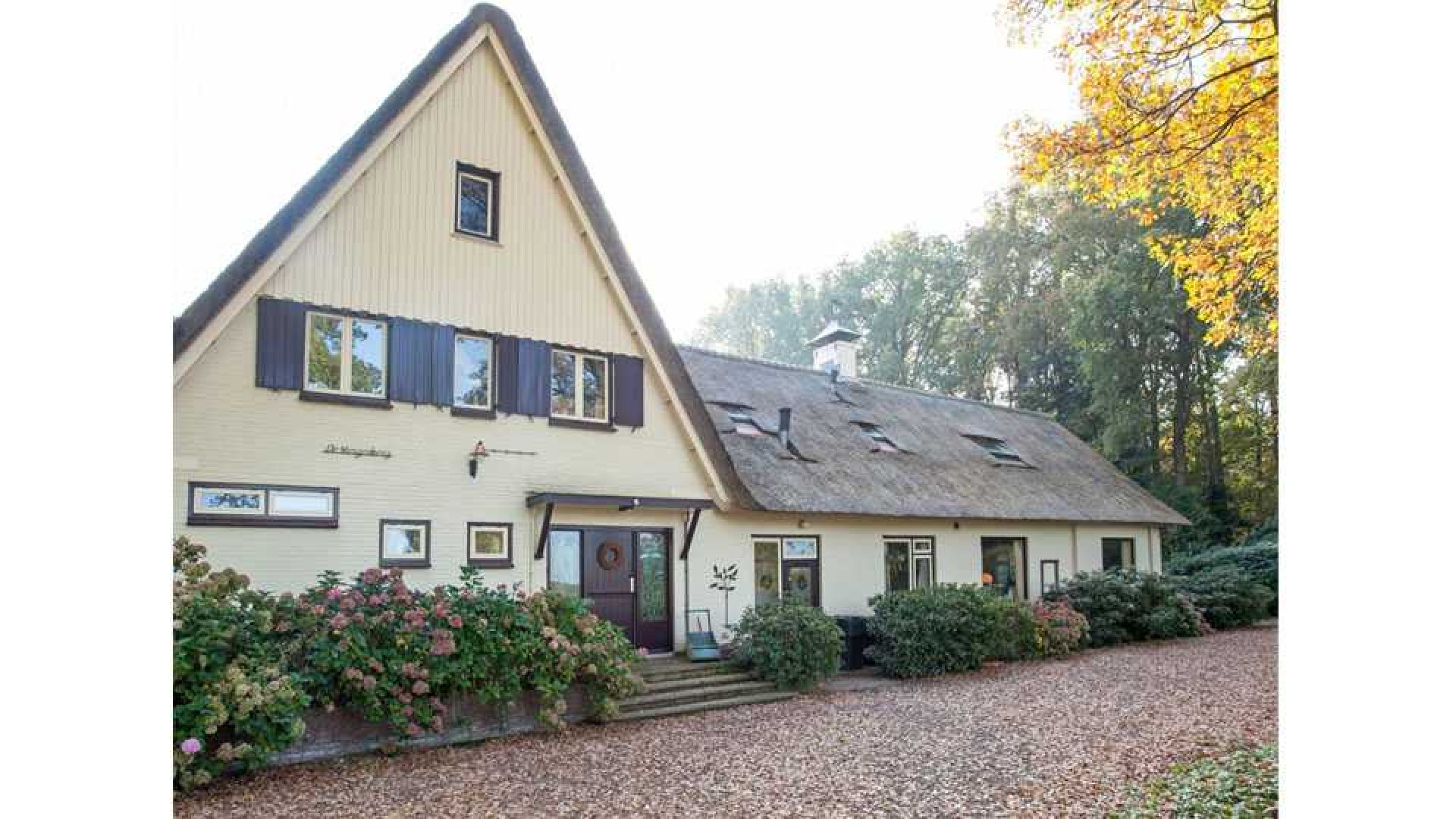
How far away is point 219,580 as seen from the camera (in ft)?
26.7

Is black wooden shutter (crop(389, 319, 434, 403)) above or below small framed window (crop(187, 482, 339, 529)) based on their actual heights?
above

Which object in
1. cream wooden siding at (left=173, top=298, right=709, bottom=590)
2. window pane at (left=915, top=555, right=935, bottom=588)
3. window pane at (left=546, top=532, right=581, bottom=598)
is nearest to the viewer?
cream wooden siding at (left=173, top=298, right=709, bottom=590)

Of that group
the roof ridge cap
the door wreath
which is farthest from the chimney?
the door wreath

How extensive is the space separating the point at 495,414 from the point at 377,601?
11.1 feet

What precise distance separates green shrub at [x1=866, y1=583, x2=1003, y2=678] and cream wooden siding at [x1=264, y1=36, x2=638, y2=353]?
17.6 feet

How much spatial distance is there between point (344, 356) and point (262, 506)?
1849 mm

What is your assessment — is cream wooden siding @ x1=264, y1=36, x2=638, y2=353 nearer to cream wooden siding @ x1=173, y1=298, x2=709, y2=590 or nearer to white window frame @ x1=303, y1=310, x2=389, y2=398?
white window frame @ x1=303, y1=310, x2=389, y2=398

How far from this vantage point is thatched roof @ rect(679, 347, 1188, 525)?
50.8 ft

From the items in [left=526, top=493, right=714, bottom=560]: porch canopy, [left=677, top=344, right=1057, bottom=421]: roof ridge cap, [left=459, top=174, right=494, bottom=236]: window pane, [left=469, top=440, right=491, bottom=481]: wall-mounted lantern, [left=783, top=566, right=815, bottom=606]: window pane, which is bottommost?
[left=783, top=566, right=815, bottom=606]: window pane

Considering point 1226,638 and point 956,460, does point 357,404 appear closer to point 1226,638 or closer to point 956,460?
point 956,460

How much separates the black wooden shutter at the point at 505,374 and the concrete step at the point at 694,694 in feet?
12.4

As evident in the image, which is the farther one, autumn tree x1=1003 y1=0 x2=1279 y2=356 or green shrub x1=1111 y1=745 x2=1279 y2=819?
autumn tree x1=1003 y1=0 x2=1279 y2=356

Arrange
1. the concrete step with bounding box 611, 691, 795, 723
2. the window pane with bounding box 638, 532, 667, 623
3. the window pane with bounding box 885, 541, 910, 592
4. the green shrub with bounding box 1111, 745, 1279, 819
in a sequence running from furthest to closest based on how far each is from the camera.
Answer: the window pane with bounding box 885, 541, 910, 592 → the window pane with bounding box 638, 532, 667, 623 → the concrete step with bounding box 611, 691, 795, 723 → the green shrub with bounding box 1111, 745, 1279, 819
